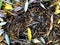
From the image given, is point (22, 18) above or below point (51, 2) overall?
below

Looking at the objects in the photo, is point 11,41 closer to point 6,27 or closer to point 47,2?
point 6,27

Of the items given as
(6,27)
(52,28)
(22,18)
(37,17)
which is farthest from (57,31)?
(6,27)

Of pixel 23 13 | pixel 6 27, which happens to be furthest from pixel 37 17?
pixel 6 27

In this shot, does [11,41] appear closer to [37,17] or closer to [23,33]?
[23,33]

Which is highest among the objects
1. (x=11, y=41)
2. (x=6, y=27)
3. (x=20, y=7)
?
(x=20, y=7)

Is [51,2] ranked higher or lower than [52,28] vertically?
higher

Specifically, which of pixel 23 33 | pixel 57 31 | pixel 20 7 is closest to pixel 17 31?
pixel 23 33

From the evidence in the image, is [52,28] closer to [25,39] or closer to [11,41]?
[25,39]
